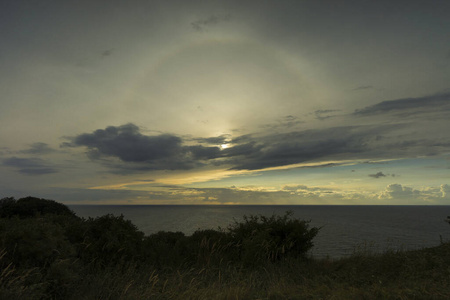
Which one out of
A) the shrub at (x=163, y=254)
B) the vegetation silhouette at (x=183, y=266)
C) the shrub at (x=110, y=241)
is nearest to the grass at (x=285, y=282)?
the vegetation silhouette at (x=183, y=266)

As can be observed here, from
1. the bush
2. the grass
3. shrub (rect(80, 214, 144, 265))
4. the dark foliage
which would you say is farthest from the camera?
the bush

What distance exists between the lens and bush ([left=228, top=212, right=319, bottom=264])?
40.4 feet

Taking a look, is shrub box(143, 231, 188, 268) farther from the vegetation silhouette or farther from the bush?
the bush

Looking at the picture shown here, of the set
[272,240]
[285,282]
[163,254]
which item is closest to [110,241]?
[163,254]

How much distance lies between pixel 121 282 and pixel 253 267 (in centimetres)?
570

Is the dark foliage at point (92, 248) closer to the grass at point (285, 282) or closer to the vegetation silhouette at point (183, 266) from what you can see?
the vegetation silhouette at point (183, 266)

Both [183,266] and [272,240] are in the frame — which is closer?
[183,266]

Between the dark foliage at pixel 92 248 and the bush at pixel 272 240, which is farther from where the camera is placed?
the bush at pixel 272 240

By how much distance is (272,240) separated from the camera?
13336 mm

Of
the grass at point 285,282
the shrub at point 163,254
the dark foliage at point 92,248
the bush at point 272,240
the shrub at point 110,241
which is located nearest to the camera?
the dark foliage at point 92,248

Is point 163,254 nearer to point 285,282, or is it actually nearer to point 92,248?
point 92,248

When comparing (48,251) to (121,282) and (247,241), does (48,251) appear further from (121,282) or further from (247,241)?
(247,241)

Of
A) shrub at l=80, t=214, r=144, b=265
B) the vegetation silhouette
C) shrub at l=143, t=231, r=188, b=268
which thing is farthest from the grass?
shrub at l=143, t=231, r=188, b=268

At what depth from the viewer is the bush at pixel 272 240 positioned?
12.3m
